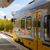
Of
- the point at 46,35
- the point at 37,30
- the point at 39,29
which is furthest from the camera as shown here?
the point at 37,30

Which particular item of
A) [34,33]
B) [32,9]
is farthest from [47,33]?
[32,9]

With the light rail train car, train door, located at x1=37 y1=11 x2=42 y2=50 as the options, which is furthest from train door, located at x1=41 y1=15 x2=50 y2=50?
train door, located at x1=37 y1=11 x2=42 y2=50

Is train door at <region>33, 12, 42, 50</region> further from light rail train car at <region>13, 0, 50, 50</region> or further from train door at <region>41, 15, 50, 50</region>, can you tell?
train door at <region>41, 15, 50, 50</region>

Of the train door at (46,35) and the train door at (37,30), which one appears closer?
the train door at (46,35)

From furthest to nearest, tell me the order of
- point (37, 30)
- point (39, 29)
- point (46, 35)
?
point (37, 30)
point (39, 29)
point (46, 35)

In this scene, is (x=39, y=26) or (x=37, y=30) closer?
(x=39, y=26)

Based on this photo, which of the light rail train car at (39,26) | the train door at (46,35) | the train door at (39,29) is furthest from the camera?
the train door at (39,29)

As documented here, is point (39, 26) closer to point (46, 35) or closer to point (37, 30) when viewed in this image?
point (37, 30)

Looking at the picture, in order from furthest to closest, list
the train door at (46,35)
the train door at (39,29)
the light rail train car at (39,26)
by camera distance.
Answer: the train door at (39,29)
the light rail train car at (39,26)
the train door at (46,35)

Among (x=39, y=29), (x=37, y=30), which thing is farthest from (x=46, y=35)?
(x=37, y=30)

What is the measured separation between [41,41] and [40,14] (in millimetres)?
1374

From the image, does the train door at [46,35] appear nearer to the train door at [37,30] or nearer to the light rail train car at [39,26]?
the light rail train car at [39,26]

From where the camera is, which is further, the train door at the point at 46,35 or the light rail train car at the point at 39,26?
the light rail train car at the point at 39,26

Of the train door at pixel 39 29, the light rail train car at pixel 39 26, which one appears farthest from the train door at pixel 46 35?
the train door at pixel 39 29
